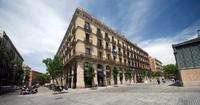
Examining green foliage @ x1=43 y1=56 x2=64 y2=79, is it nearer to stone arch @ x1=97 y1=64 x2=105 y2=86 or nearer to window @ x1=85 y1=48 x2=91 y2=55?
window @ x1=85 y1=48 x2=91 y2=55

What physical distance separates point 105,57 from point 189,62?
21649mm

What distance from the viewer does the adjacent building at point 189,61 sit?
746 inches

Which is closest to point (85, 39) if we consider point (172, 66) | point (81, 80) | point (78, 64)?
point (78, 64)

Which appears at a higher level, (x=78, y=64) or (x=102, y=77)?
(x=78, y=64)

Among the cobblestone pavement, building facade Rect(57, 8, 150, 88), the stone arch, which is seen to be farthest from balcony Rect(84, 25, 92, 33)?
the cobblestone pavement

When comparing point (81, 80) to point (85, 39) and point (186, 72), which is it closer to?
point (85, 39)

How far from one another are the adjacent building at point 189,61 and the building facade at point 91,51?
18762 millimetres

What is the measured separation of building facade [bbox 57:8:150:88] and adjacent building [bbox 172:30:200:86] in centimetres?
1876

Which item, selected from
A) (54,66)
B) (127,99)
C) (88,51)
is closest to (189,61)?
(127,99)

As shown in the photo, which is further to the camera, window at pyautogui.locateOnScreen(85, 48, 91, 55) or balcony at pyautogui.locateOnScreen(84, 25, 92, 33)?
balcony at pyautogui.locateOnScreen(84, 25, 92, 33)

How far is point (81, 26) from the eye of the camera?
32.0m

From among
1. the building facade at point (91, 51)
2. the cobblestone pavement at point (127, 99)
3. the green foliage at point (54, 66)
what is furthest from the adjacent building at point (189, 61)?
the green foliage at point (54, 66)

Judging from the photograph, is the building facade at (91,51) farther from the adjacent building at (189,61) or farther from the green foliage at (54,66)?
the adjacent building at (189,61)

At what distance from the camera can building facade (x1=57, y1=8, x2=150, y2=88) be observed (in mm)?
30406
